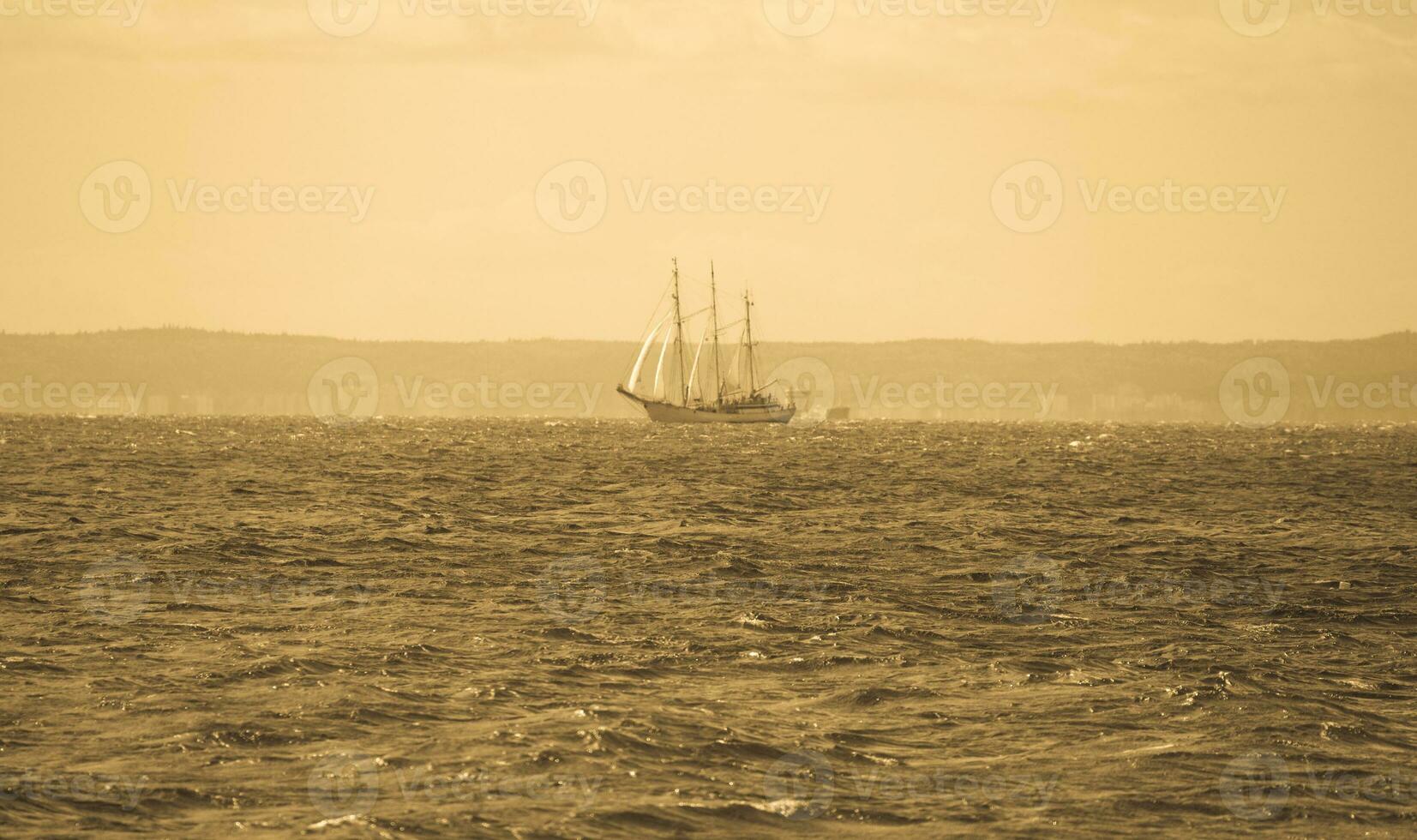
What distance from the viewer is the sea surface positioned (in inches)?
521

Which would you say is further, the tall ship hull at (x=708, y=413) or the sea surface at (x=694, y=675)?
the tall ship hull at (x=708, y=413)

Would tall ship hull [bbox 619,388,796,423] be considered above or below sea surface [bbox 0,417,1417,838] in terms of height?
above

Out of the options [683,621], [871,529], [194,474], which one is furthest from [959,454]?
[683,621]

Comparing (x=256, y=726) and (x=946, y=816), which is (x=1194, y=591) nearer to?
(x=946, y=816)

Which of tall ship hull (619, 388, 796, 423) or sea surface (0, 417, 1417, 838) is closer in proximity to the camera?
sea surface (0, 417, 1417, 838)

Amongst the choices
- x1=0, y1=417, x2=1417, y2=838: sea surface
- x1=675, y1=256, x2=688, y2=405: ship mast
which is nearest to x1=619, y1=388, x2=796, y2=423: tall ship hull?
x1=675, y1=256, x2=688, y2=405: ship mast

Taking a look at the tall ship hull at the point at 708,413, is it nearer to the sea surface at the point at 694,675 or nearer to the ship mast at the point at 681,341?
the ship mast at the point at 681,341

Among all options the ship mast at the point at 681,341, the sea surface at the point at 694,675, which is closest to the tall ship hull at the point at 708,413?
the ship mast at the point at 681,341

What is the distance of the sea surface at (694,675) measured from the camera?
1324cm

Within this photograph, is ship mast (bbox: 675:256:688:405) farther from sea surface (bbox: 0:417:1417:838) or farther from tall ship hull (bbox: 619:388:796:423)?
sea surface (bbox: 0:417:1417:838)

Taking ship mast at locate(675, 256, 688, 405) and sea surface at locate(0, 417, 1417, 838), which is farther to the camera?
ship mast at locate(675, 256, 688, 405)

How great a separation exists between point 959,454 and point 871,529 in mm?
58904

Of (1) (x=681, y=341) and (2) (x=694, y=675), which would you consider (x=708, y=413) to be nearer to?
(1) (x=681, y=341)

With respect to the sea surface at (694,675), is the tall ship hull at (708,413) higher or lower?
higher
